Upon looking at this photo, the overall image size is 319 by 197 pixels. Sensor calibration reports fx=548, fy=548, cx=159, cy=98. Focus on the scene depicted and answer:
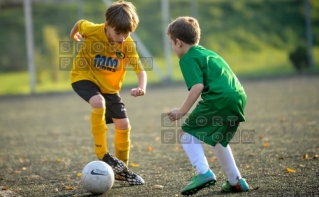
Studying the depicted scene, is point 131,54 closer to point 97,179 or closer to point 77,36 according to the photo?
point 77,36

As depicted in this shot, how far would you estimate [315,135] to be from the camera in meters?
7.62

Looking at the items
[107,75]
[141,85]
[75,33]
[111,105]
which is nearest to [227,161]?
[141,85]

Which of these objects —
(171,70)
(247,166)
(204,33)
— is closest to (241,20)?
(204,33)

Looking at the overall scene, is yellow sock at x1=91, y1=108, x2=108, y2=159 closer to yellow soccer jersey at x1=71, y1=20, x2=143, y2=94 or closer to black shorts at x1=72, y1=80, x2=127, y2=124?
black shorts at x1=72, y1=80, x2=127, y2=124

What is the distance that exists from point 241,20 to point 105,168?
19.3 metres

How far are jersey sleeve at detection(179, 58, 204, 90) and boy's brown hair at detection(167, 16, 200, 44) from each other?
22 centimetres

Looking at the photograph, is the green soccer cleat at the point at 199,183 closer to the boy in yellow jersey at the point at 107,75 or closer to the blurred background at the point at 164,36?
the boy in yellow jersey at the point at 107,75

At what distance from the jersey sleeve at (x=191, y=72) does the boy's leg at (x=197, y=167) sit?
45cm

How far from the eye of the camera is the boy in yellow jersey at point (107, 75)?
5145 millimetres

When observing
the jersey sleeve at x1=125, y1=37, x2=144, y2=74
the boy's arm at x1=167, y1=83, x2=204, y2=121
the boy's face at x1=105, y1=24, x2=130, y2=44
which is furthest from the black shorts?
the boy's arm at x1=167, y1=83, x2=204, y2=121

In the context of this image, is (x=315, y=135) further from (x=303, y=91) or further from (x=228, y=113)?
(x=303, y=91)

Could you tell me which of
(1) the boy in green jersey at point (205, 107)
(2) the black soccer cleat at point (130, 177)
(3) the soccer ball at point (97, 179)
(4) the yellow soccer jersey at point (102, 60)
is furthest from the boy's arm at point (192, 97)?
(4) the yellow soccer jersey at point (102, 60)

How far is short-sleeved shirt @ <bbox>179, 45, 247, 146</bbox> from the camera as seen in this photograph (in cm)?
431

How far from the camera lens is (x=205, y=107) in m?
4.35
